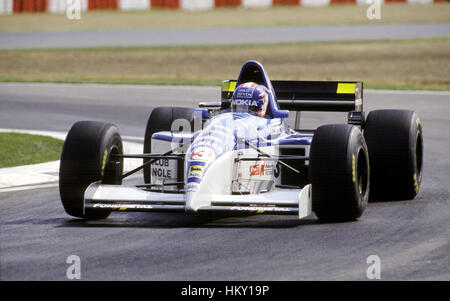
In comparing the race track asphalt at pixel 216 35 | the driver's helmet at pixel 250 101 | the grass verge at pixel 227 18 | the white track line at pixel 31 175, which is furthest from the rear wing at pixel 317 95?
the grass verge at pixel 227 18

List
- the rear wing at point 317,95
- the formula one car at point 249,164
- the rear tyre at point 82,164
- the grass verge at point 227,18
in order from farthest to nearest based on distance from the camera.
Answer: the grass verge at point 227,18, the rear wing at point 317,95, the rear tyre at point 82,164, the formula one car at point 249,164

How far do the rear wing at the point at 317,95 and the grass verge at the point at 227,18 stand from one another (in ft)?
104

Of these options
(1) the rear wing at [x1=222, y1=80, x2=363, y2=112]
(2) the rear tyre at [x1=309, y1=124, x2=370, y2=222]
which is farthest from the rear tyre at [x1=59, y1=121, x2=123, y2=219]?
(1) the rear wing at [x1=222, y1=80, x2=363, y2=112]

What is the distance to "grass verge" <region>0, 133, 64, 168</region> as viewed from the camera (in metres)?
13.8

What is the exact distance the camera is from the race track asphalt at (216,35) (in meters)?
37.5

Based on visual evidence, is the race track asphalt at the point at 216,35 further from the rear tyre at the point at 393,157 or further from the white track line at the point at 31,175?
the rear tyre at the point at 393,157

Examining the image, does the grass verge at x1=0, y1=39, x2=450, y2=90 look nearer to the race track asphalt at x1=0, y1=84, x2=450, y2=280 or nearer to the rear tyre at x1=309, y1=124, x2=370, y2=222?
the race track asphalt at x1=0, y1=84, x2=450, y2=280

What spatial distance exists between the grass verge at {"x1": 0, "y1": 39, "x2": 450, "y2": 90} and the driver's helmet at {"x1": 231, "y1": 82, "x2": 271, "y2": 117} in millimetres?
14479

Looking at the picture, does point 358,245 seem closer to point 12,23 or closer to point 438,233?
point 438,233

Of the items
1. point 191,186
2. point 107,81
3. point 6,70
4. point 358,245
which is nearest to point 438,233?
point 358,245

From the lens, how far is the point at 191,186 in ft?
28.1

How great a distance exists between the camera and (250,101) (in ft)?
33.0

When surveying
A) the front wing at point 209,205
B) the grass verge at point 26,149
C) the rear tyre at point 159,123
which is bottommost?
the grass verge at point 26,149

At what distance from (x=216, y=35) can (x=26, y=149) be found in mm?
25679
